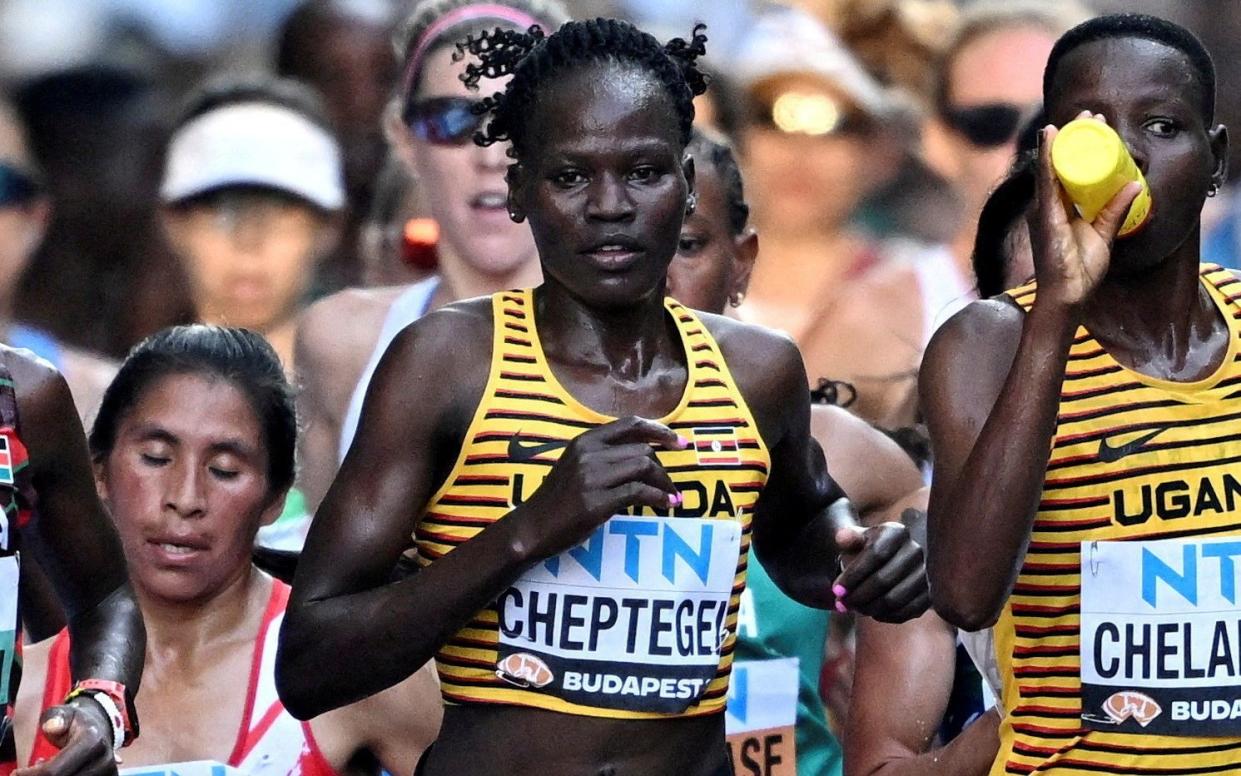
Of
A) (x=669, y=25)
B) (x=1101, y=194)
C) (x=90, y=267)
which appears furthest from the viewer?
(x=669, y=25)

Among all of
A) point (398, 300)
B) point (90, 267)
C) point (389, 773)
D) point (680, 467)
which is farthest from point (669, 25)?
point (680, 467)

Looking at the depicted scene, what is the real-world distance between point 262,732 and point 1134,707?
1.77 m

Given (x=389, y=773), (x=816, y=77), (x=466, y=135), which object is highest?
(x=816, y=77)

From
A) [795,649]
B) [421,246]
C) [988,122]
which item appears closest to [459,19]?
[421,246]

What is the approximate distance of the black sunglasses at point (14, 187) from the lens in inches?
287

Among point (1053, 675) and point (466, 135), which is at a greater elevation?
point (466, 135)

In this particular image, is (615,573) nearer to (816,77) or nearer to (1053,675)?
(1053,675)

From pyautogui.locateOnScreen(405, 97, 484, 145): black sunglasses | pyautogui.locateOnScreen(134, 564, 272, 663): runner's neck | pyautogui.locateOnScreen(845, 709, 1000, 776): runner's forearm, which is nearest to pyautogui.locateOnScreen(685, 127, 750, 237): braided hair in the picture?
pyautogui.locateOnScreen(405, 97, 484, 145): black sunglasses

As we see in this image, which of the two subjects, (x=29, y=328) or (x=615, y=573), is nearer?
(x=615, y=573)

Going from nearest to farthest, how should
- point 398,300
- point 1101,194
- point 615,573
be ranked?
1. point 1101,194
2. point 615,573
3. point 398,300

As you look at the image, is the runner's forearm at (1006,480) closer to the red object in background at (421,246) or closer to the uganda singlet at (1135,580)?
the uganda singlet at (1135,580)

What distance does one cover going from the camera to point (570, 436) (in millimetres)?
3951

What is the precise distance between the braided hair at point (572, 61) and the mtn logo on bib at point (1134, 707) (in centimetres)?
111

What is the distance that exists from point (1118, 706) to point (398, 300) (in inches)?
119
